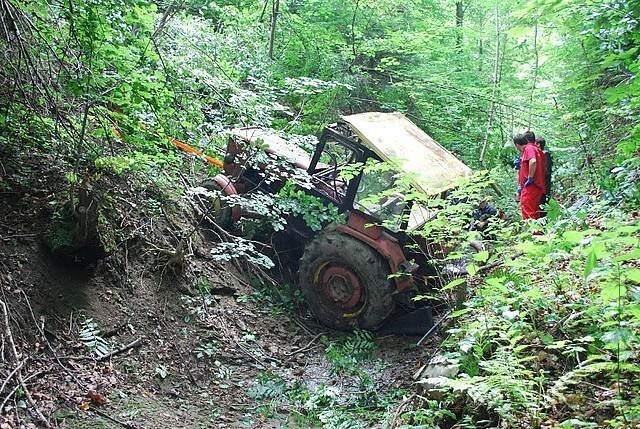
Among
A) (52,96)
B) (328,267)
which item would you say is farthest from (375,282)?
(52,96)

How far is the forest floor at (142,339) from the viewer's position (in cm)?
409

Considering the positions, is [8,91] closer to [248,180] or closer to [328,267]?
[248,180]

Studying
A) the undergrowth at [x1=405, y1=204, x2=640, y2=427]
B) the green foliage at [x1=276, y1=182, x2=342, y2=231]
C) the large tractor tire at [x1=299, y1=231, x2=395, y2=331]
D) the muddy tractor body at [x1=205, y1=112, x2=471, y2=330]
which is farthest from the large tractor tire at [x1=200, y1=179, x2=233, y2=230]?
the undergrowth at [x1=405, y1=204, x2=640, y2=427]

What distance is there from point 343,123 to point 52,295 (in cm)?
367

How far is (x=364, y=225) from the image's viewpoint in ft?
20.7

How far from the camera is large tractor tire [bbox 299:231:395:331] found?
627cm

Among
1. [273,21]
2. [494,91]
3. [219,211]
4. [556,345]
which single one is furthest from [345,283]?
[494,91]

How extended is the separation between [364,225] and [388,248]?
0.39 metres

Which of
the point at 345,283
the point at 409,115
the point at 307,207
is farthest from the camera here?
the point at 409,115

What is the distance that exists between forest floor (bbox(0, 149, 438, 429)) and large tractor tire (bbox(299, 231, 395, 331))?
260mm

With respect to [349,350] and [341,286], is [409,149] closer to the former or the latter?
[341,286]

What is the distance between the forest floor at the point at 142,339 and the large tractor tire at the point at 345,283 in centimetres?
26

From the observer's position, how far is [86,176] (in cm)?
510

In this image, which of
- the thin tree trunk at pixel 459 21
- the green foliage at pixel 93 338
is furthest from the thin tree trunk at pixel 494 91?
the green foliage at pixel 93 338
